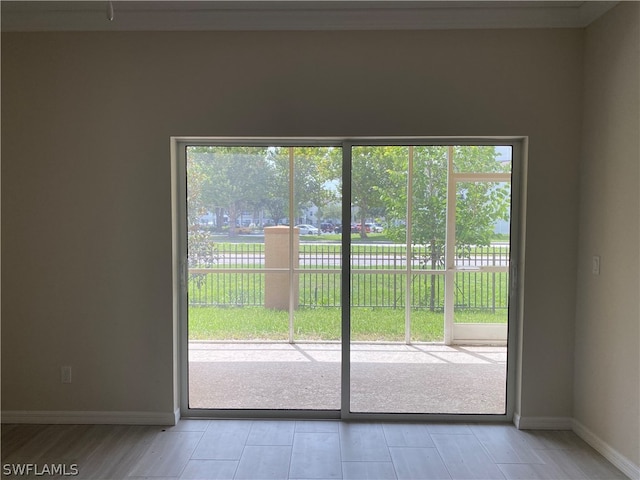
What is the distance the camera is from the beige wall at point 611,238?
2199 millimetres

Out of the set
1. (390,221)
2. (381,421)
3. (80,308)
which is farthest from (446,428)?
(80,308)

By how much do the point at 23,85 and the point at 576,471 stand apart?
14.2 feet

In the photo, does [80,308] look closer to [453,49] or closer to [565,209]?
[453,49]

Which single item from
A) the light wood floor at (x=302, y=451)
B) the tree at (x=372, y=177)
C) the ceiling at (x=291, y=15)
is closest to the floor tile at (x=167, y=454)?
the light wood floor at (x=302, y=451)

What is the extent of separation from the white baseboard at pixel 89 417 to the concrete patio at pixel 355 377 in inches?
9.4

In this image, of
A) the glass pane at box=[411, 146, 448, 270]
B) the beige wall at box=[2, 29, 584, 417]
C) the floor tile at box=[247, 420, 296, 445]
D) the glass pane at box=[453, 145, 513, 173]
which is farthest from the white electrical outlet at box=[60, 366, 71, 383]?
the glass pane at box=[453, 145, 513, 173]

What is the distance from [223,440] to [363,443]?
923 millimetres

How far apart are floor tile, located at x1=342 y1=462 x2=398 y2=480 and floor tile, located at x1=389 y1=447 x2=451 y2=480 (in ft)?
0.16

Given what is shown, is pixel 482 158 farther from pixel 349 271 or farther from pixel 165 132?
pixel 165 132

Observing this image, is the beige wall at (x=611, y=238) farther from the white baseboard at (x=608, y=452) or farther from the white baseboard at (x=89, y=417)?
the white baseboard at (x=89, y=417)

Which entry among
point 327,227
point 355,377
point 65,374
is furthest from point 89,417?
point 327,227

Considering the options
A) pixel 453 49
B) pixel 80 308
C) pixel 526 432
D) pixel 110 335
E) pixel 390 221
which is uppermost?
pixel 453 49

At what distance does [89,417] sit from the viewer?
273cm

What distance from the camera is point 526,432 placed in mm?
2641
